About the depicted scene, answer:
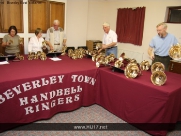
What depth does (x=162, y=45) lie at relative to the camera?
10.1 ft

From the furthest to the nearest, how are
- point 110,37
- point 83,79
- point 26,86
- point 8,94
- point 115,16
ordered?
point 115,16
point 110,37
point 83,79
point 26,86
point 8,94

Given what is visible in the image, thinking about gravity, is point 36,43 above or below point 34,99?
above

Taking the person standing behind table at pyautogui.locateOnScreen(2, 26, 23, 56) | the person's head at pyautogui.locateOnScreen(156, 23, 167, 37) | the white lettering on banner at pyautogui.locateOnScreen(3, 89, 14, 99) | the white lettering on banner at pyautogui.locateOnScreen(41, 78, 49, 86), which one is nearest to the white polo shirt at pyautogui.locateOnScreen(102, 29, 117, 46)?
the person's head at pyautogui.locateOnScreen(156, 23, 167, 37)

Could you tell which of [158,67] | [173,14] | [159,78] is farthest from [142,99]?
[173,14]

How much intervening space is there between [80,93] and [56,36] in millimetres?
1920

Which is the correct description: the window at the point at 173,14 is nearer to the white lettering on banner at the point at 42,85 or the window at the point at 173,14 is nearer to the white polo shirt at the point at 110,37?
the white polo shirt at the point at 110,37

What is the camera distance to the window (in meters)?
4.39

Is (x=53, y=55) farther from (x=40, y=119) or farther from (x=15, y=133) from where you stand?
(x=15, y=133)

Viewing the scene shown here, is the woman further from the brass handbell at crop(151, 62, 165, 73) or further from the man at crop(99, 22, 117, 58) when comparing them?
the brass handbell at crop(151, 62, 165, 73)

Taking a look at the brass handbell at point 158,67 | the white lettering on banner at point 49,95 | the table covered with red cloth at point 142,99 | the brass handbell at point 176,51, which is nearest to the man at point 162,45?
the brass handbell at point 176,51

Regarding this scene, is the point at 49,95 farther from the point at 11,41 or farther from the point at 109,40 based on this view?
the point at 109,40

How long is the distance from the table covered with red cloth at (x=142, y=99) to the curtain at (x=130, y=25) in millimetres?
2892

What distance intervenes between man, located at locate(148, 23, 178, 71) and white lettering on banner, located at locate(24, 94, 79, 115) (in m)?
1.66

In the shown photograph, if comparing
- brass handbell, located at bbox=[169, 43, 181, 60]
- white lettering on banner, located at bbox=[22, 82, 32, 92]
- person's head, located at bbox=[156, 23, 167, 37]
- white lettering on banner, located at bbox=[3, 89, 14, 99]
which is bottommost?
white lettering on banner, located at bbox=[3, 89, 14, 99]
